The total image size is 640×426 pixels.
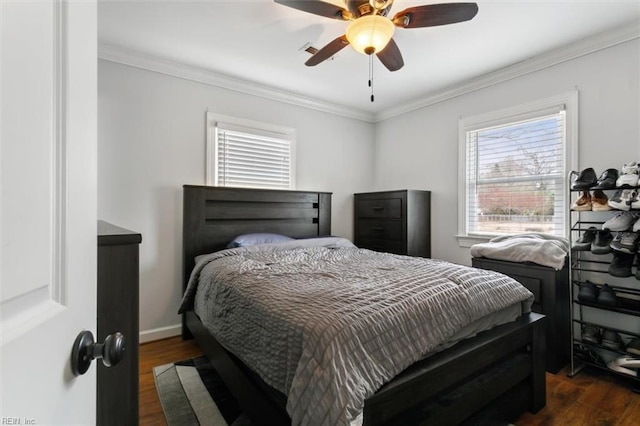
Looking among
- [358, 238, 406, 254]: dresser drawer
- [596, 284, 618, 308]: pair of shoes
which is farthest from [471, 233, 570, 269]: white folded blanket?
[358, 238, 406, 254]: dresser drawer

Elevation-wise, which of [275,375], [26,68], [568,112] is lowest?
[275,375]

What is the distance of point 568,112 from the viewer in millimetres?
2613

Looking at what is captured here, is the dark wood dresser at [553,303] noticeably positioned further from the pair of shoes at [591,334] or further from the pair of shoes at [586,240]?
the pair of shoes at [586,240]

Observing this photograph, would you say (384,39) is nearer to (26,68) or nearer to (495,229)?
(26,68)

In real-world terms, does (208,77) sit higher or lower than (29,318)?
higher

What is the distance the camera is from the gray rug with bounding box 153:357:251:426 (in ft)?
5.71

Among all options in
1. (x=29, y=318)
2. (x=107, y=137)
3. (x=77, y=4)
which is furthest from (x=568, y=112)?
(x=107, y=137)

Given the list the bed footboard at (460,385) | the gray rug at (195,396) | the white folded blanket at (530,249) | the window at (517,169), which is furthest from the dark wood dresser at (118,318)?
the window at (517,169)

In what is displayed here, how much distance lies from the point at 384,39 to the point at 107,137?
7.76 feet

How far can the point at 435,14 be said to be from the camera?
175cm

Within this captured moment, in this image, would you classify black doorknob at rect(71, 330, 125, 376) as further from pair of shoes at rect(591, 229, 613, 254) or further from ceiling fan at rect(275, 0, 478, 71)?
pair of shoes at rect(591, 229, 613, 254)

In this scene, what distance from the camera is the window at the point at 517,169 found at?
8.81 feet

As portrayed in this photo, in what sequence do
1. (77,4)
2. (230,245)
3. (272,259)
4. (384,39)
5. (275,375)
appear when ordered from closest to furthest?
1. (77,4)
2. (275,375)
3. (384,39)
4. (272,259)
5. (230,245)

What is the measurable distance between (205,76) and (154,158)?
974 millimetres
